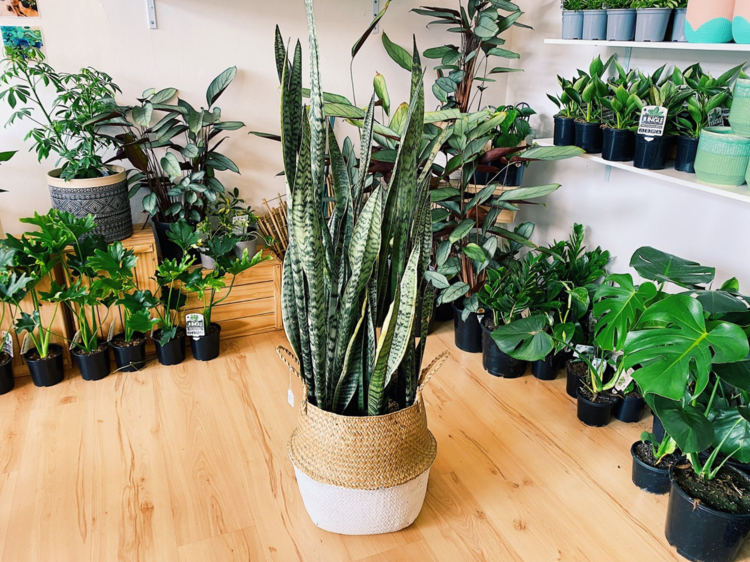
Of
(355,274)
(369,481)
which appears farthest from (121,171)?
(369,481)

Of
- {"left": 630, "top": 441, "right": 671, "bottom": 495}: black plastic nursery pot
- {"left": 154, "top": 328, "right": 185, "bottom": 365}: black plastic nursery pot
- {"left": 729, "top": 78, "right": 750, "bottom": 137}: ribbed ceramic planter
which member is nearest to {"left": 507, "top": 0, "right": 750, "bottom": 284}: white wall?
{"left": 729, "top": 78, "right": 750, "bottom": 137}: ribbed ceramic planter

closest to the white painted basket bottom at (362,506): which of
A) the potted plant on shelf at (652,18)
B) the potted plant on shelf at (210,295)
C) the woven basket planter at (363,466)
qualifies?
the woven basket planter at (363,466)

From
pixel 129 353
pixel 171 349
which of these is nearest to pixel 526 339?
pixel 171 349

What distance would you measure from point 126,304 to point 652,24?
220cm

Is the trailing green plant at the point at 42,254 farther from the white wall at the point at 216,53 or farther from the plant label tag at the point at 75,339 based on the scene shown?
the white wall at the point at 216,53

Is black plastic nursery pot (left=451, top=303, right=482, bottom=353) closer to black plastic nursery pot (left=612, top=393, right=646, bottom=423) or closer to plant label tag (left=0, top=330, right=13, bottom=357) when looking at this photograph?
black plastic nursery pot (left=612, top=393, right=646, bottom=423)

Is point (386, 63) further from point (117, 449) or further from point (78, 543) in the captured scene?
point (78, 543)

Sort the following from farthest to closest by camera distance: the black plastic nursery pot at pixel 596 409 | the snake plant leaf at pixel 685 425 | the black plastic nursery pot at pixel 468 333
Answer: the black plastic nursery pot at pixel 468 333, the black plastic nursery pot at pixel 596 409, the snake plant leaf at pixel 685 425

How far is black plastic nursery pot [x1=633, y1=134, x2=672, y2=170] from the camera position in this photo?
205 centimetres

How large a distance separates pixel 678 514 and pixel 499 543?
0.51 metres

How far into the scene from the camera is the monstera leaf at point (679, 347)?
56.1 inches

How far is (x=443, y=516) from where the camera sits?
6.06ft

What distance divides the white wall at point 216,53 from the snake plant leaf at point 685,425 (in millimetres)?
2137

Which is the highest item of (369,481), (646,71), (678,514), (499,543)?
(646,71)
